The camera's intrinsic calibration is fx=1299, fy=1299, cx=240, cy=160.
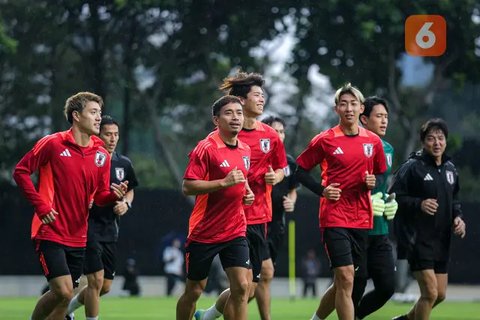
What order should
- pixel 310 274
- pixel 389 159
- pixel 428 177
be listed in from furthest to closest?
pixel 310 274 → pixel 428 177 → pixel 389 159

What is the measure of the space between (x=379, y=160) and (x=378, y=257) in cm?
99

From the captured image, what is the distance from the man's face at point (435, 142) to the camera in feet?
41.5

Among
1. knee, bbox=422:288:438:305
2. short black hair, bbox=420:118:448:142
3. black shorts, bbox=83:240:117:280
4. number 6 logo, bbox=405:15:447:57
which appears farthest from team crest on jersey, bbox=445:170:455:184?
number 6 logo, bbox=405:15:447:57

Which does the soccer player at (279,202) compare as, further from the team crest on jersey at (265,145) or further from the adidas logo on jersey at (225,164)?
the adidas logo on jersey at (225,164)

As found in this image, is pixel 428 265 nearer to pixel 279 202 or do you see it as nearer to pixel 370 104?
pixel 370 104

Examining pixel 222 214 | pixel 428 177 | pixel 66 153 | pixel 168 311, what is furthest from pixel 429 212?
pixel 168 311

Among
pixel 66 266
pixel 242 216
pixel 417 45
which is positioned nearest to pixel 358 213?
pixel 242 216

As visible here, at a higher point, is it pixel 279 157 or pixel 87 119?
pixel 87 119

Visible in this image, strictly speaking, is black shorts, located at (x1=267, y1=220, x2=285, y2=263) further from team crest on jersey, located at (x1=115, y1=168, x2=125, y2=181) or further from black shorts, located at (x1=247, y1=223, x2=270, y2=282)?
team crest on jersey, located at (x1=115, y1=168, x2=125, y2=181)

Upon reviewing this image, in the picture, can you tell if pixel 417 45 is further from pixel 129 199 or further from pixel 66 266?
pixel 66 266

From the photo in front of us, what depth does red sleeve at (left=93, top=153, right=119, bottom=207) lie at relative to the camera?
37.3ft

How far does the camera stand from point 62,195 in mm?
10969

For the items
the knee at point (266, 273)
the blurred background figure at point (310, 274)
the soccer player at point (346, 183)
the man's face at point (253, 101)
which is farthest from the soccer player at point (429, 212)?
the blurred background figure at point (310, 274)

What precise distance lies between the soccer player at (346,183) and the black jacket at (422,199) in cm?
83
